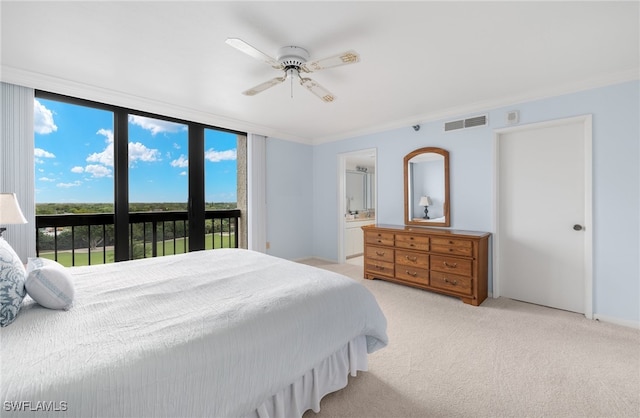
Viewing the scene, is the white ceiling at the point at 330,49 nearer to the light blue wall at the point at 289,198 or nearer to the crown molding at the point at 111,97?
the crown molding at the point at 111,97

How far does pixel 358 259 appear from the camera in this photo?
5590 millimetres

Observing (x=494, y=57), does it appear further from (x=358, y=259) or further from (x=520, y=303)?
(x=358, y=259)

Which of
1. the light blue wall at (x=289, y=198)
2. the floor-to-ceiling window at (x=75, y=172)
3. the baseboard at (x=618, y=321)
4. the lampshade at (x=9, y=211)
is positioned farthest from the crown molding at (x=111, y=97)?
the baseboard at (x=618, y=321)

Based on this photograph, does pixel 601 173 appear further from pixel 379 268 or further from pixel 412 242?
pixel 379 268

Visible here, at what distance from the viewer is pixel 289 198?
5172 millimetres

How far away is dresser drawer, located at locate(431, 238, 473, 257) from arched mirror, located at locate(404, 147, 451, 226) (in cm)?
57

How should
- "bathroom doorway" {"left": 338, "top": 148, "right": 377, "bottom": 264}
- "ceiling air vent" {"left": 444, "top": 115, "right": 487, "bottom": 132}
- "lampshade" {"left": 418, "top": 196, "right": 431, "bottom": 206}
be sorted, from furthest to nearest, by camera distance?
1. "bathroom doorway" {"left": 338, "top": 148, "right": 377, "bottom": 264}
2. "lampshade" {"left": 418, "top": 196, "right": 431, "bottom": 206}
3. "ceiling air vent" {"left": 444, "top": 115, "right": 487, "bottom": 132}

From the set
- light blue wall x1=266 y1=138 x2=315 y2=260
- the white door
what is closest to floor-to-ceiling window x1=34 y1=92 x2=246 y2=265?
light blue wall x1=266 y1=138 x2=315 y2=260

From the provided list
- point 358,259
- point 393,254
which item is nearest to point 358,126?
point 393,254

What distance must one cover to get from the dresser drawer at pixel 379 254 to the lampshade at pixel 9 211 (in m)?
3.64

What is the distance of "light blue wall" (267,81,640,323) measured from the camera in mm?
2629

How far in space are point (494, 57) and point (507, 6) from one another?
691 millimetres

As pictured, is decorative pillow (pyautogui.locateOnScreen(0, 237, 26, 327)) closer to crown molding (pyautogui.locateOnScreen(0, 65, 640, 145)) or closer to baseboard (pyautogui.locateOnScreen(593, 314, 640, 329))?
crown molding (pyautogui.locateOnScreen(0, 65, 640, 145))

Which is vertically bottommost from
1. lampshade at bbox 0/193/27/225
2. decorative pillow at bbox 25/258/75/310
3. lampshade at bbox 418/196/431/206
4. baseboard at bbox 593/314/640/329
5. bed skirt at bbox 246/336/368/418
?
baseboard at bbox 593/314/640/329
